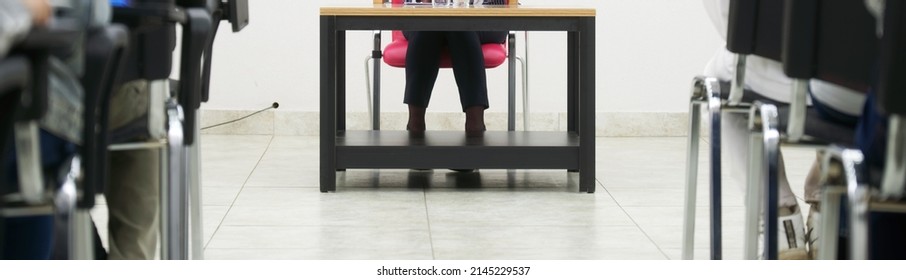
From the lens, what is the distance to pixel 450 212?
2900mm

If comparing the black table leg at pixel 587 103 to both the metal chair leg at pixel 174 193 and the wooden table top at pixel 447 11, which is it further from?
the metal chair leg at pixel 174 193

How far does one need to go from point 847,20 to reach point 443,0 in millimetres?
2157

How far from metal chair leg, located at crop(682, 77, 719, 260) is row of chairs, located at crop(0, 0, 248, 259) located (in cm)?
75

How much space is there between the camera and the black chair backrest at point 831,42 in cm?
128

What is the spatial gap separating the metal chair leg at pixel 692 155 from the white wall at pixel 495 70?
8.44 feet

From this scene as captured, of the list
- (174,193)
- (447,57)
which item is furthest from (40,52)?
(447,57)

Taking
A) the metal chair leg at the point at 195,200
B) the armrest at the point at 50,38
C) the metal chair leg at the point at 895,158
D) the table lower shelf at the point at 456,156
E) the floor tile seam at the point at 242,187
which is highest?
the armrest at the point at 50,38

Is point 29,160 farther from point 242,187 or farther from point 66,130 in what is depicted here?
point 242,187

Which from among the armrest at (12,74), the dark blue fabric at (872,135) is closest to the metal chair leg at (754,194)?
the dark blue fabric at (872,135)

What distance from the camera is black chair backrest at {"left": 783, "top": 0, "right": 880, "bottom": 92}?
1.28 meters

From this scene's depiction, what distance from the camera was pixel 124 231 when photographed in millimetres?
1868

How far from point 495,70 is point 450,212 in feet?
6.02

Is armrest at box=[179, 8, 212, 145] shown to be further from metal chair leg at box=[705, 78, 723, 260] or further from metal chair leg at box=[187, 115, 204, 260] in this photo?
metal chair leg at box=[705, 78, 723, 260]
